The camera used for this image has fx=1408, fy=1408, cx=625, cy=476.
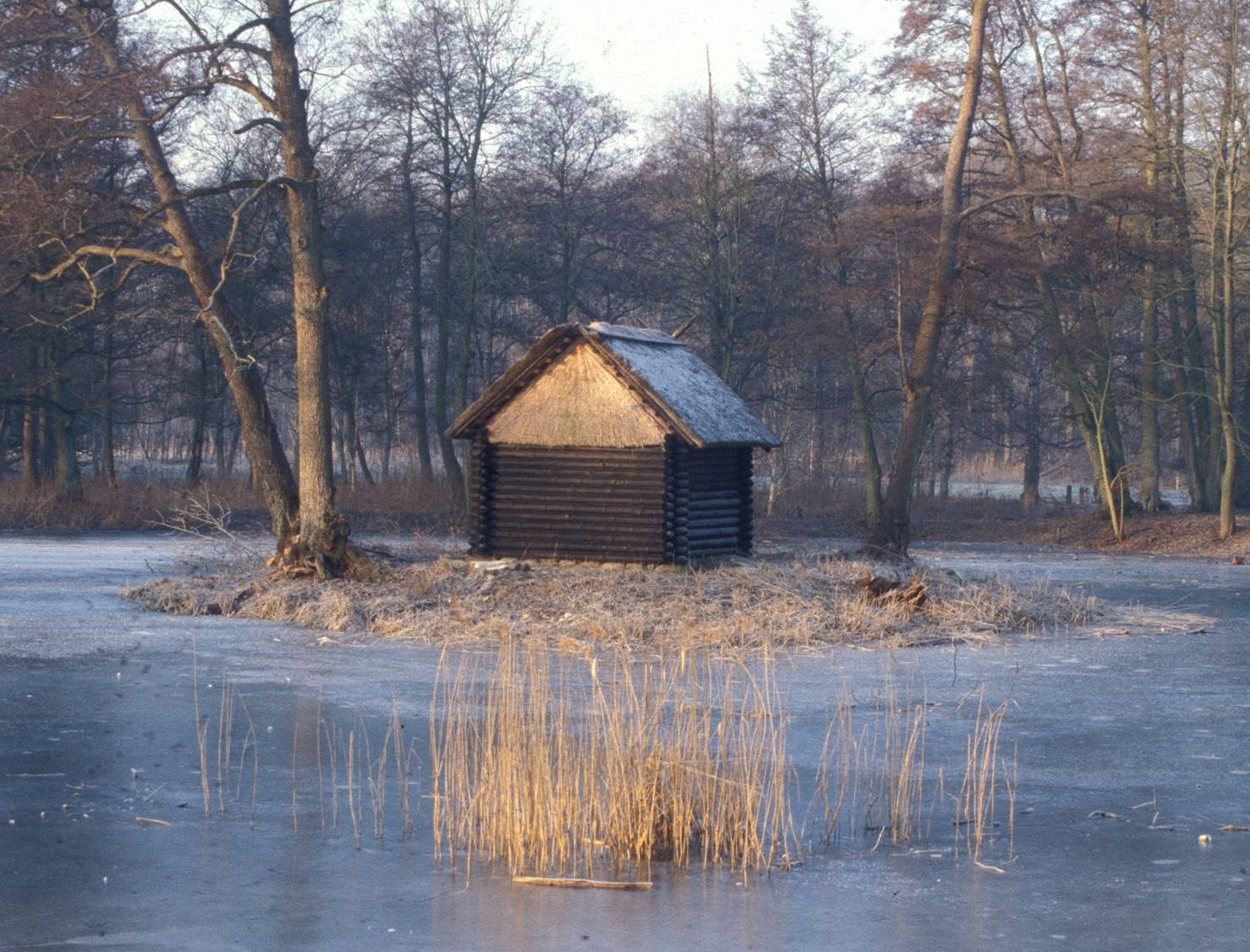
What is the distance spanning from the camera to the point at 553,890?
6.67 metres

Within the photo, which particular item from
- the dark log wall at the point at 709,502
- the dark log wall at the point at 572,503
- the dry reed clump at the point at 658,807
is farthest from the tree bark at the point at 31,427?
the dry reed clump at the point at 658,807

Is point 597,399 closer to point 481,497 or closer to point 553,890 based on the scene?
point 481,497

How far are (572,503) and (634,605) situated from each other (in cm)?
437

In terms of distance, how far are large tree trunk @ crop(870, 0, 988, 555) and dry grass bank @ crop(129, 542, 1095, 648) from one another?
5.53 metres

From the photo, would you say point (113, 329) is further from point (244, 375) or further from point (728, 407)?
point (728, 407)

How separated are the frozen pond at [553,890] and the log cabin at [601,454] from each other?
680cm

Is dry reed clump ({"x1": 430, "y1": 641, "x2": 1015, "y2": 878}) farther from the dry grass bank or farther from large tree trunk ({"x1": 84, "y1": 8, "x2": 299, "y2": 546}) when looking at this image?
large tree trunk ({"x1": 84, "y1": 8, "x2": 299, "y2": 546})

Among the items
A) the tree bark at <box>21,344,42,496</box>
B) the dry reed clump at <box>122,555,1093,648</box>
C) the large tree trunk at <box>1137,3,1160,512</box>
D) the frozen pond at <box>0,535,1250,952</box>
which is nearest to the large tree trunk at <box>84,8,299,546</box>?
the dry reed clump at <box>122,555,1093,648</box>

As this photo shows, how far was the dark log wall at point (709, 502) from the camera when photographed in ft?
68.5

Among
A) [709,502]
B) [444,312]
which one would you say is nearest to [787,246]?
[444,312]

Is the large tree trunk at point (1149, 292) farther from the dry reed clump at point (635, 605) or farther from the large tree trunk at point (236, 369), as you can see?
the large tree trunk at point (236, 369)

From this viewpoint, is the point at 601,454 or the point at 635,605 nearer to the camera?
the point at 635,605

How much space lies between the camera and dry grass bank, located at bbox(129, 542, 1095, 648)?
52.3 ft

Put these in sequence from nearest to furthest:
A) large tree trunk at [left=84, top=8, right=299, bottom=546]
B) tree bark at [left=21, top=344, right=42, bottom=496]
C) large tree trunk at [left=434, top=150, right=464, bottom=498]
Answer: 1. large tree trunk at [left=84, top=8, right=299, bottom=546]
2. tree bark at [left=21, top=344, right=42, bottom=496]
3. large tree trunk at [left=434, top=150, right=464, bottom=498]
